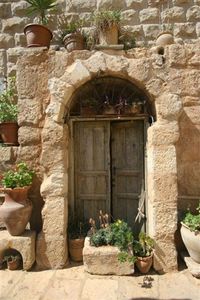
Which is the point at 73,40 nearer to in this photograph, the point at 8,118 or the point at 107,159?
the point at 8,118

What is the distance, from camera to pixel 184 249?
338cm

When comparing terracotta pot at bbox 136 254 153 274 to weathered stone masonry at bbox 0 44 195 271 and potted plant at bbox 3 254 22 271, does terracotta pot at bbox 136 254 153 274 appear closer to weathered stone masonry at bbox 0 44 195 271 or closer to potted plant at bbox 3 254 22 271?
weathered stone masonry at bbox 0 44 195 271

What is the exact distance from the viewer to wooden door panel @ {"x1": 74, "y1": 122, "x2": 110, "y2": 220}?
3721 mm

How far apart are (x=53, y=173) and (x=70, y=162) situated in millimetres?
525

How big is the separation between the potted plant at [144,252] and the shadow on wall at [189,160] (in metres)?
0.66

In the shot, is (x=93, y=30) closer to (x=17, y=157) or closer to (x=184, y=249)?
(x=17, y=157)

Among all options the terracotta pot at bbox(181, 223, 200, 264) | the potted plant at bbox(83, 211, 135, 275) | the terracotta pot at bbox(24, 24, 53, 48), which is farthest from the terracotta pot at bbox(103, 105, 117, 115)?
the terracotta pot at bbox(181, 223, 200, 264)

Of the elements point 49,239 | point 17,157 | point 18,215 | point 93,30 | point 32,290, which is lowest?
point 32,290

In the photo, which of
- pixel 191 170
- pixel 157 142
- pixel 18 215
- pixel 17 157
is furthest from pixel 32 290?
pixel 191 170

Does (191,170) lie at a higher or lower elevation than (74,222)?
higher

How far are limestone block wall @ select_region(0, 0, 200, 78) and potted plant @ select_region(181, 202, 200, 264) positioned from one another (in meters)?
3.16

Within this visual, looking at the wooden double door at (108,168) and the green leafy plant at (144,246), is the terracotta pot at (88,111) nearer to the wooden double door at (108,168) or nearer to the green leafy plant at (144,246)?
the wooden double door at (108,168)

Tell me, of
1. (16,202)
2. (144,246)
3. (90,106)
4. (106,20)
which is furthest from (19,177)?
(106,20)

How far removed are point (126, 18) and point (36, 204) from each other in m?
3.67
